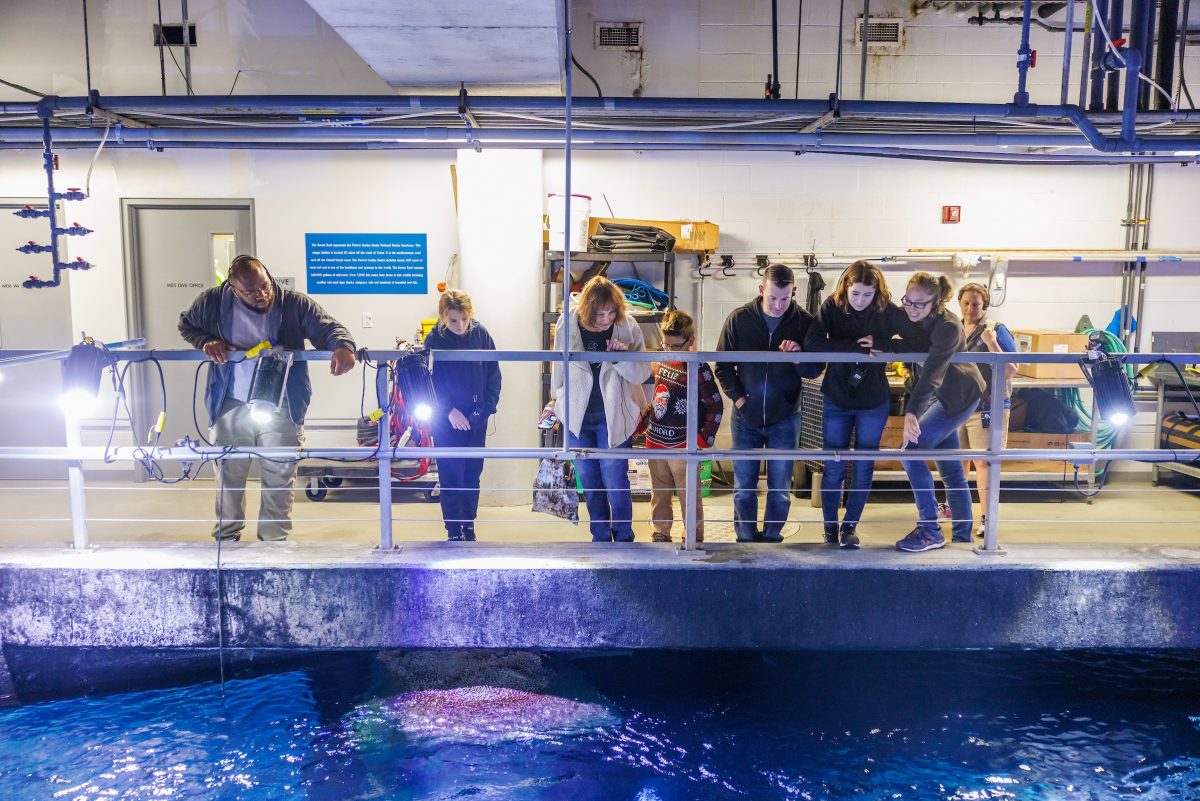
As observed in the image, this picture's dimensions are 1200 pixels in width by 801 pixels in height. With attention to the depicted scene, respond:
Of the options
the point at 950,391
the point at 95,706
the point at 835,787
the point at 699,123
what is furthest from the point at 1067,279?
the point at 95,706

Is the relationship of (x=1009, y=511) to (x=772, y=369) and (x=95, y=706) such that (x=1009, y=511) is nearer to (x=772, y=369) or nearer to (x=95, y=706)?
(x=772, y=369)

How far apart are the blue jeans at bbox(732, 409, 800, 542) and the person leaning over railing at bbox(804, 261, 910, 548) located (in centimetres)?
22

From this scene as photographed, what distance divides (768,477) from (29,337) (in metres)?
6.48

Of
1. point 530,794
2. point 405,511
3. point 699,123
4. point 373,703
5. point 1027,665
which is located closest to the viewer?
→ point 530,794

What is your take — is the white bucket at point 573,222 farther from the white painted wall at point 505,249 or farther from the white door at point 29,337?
the white door at point 29,337

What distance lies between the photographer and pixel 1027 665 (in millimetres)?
4590

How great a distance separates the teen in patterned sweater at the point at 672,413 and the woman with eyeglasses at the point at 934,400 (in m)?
1.09

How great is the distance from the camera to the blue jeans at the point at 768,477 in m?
4.93

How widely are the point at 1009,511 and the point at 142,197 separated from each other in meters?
7.27

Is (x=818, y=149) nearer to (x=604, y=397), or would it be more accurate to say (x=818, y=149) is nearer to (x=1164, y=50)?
(x=1164, y=50)

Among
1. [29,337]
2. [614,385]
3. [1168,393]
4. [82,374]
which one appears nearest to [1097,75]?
[1168,393]

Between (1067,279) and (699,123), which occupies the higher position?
(699,123)

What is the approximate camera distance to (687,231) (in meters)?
7.06

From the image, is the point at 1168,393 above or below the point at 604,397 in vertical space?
below
